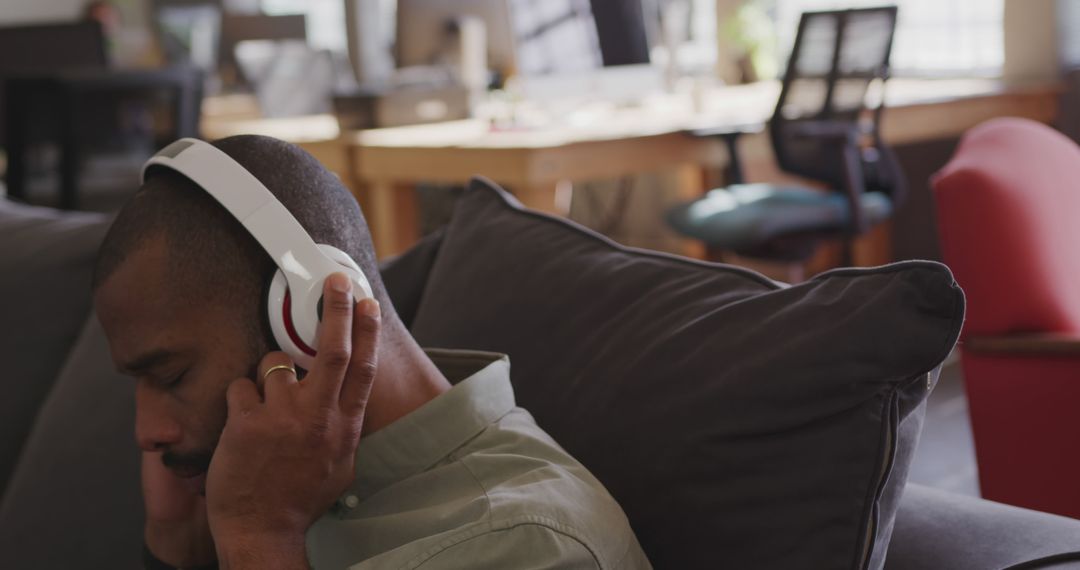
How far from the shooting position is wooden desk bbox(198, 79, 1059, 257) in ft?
10.9

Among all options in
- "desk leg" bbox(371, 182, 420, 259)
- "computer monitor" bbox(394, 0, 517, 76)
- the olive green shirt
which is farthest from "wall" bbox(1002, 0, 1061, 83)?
the olive green shirt

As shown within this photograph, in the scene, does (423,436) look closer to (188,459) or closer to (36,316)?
(188,459)

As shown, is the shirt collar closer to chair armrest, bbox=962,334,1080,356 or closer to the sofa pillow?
the sofa pillow

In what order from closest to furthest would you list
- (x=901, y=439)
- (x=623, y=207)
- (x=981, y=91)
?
1. (x=901, y=439)
2. (x=981, y=91)
3. (x=623, y=207)

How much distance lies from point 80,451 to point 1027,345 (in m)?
1.24

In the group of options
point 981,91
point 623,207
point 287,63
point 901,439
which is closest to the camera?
point 901,439

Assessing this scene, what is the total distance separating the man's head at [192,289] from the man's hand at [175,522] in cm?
23

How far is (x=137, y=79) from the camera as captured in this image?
4.13m

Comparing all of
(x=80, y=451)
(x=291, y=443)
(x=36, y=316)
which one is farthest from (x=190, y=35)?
(x=291, y=443)

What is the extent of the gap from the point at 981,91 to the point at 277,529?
3.71 m

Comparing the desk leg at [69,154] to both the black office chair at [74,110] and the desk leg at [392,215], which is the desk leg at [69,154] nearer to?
the black office chair at [74,110]

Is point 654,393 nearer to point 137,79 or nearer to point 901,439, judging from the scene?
point 901,439

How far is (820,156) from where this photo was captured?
3.77 m

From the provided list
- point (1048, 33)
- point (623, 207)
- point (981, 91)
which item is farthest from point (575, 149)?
point (623, 207)
